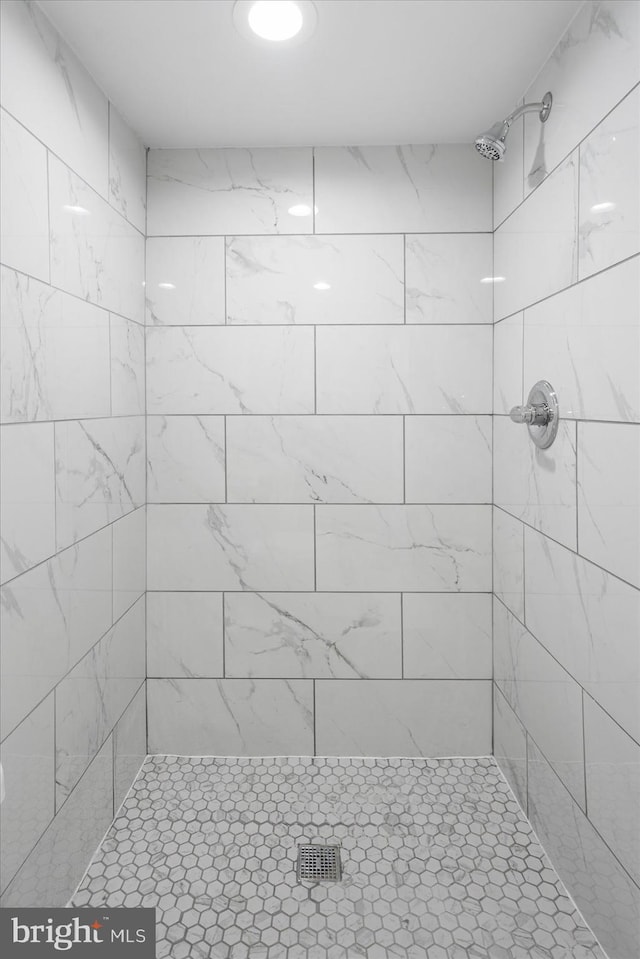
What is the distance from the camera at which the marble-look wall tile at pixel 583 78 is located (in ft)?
4.05

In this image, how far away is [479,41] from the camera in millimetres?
1562

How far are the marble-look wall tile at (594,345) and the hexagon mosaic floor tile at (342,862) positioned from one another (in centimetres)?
120

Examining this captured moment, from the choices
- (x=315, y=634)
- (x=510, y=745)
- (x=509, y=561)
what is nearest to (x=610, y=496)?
(x=509, y=561)

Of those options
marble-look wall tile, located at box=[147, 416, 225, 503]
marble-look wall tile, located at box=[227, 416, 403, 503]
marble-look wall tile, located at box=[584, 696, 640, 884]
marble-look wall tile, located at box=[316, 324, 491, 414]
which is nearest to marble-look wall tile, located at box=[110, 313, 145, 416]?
marble-look wall tile, located at box=[147, 416, 225, 503]

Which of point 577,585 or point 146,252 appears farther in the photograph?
point 146,252

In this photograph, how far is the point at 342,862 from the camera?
66.5 inches

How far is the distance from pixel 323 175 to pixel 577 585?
1550mm

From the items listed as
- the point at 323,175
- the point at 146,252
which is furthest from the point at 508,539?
the point at 146,252

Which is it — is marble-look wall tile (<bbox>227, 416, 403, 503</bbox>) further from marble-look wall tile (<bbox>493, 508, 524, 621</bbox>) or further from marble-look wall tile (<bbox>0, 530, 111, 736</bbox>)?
marble-look wall tile (<bbox>0, 530, 111, 736</bbox>)

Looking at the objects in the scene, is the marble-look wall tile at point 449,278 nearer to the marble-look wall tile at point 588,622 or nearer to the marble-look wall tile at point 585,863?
the marble-look wall tile at point 588,622

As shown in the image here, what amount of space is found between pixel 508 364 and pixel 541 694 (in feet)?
3.24

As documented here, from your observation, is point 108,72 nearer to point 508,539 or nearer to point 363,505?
point 363,505

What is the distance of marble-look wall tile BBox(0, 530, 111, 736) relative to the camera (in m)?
1.28

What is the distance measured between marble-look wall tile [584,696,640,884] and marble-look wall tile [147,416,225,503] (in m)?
1.33
